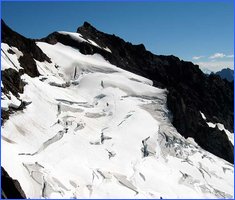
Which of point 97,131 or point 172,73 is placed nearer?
point 97,131

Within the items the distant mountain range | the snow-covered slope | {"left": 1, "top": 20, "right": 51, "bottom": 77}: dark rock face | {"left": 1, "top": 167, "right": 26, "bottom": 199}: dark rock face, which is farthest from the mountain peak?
{"left": 1, "top": 167, "right": 26, "bottom": 199}: dark rock face

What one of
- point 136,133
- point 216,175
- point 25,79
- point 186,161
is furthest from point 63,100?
point 216,175

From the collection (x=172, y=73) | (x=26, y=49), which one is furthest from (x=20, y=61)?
(x=172, y=73)

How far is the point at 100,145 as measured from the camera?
60094 millimetres

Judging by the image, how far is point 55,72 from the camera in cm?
8381

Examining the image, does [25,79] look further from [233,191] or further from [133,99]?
[233,191]

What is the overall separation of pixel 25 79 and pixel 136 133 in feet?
66.8

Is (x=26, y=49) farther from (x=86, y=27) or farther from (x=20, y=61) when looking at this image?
(x=86, y=27)

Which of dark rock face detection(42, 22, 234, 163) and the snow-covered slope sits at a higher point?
dark rock face detection(42, 22, 234, 163)

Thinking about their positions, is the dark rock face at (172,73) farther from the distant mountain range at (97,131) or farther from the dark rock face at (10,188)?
the dark rock face at (10,188)

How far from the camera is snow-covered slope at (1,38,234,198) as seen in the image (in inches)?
1934

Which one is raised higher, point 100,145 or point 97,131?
point 97,131

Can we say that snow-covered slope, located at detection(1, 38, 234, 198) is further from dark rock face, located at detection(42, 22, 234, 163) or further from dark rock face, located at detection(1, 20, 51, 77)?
dark rock face, located at detection(42, 22, 234, 163)

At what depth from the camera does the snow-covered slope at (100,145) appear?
49.1 m
